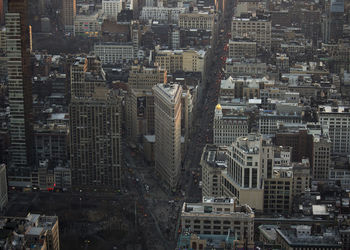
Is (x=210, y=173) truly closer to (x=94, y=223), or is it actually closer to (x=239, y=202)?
(x=239, y=202)

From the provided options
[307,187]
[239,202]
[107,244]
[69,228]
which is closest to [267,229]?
[239,202]

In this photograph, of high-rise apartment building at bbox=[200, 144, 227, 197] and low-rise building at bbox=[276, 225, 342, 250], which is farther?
high-rise apartment building at bbox=[200, 144, 227, 197]

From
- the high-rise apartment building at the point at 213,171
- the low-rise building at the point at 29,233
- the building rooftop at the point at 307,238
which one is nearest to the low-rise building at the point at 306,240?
the building rooftop at the point at 307,238

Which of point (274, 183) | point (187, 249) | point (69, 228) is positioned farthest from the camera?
point (69, 228)

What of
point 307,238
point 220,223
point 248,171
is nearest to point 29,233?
point 220,223

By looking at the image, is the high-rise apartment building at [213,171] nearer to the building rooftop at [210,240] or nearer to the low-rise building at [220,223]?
the low-rise building at [220,223]

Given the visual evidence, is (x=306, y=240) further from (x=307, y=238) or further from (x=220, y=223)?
(x=220, y=223)

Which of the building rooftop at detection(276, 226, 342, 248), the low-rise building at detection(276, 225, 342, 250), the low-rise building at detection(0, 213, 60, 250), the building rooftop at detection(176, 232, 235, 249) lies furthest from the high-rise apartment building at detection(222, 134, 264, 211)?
the low-rise building at detection(0, 213, 60, 250)

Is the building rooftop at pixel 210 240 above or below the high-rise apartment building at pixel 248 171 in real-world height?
below

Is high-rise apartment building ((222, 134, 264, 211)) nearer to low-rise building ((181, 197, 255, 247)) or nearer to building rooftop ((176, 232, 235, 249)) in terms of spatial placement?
low-rise building ((181, 197, 255, 247))

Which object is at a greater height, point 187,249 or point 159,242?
point 187,249

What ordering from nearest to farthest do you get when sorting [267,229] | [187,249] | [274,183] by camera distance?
[187,249]
[267,229]
[274,183]
